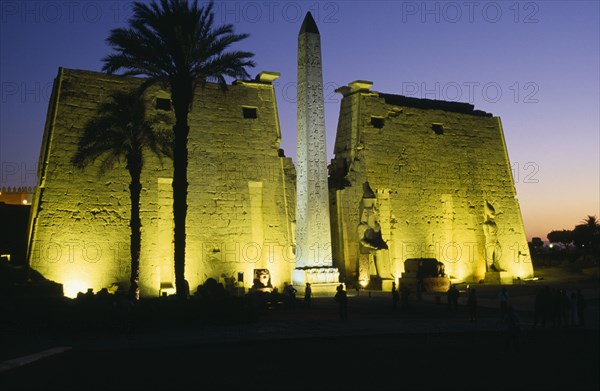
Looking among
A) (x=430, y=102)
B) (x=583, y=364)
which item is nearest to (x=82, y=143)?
(x=583, y=364)

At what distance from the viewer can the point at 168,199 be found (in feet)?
64.1

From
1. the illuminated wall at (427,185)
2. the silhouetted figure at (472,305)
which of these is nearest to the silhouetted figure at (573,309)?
the silhouetted figure at (472,305)

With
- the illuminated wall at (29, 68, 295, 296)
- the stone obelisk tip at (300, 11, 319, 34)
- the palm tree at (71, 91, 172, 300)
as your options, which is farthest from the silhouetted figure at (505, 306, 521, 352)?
the illuminated wall at (29, 68, 295, 296)

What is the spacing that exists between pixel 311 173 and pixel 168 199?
4.75 m

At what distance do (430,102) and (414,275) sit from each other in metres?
7.89

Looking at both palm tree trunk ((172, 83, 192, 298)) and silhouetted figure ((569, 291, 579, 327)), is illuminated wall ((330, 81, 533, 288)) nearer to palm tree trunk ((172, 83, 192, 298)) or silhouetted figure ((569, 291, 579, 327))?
palm tree trunk ((172, 83, 192, 298))

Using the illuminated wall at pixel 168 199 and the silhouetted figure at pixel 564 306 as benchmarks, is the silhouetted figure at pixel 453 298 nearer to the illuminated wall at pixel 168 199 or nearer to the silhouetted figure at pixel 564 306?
the silhouetted figure at pixel 564 306

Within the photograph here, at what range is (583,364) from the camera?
732 cm

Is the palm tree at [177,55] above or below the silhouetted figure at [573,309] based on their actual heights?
above

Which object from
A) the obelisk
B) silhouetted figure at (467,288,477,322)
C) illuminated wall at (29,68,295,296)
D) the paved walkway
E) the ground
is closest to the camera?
the ground

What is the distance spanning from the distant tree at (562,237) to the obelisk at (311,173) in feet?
118

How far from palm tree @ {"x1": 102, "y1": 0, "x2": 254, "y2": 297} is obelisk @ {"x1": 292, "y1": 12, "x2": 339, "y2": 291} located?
3.37 metres

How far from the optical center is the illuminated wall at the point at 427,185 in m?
22.3

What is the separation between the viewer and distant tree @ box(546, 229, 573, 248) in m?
49.9
